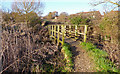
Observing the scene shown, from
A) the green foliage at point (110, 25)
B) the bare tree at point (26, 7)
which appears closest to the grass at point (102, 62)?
the green foliage at point (110, 25)

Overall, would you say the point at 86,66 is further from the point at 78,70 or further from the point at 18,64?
the point at 18,64

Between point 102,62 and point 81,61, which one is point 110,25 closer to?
point 102,62

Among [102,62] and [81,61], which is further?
[81,61]

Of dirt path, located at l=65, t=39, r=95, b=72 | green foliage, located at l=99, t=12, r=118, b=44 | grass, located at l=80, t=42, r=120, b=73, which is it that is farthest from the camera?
green foliage, located at l=99, t=12, r=118, b=44

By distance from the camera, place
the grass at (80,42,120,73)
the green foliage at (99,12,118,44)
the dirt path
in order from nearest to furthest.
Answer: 1. the grass at (80,42,120,73)
2. the dirt path
3. the green foliage at (99,12,118,44)

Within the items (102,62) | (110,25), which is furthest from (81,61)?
(110,25)

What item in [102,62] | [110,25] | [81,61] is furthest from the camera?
[110,25]

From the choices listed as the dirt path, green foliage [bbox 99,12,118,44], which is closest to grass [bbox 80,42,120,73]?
the dirt path

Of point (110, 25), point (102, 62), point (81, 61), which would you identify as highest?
point (110, 25)

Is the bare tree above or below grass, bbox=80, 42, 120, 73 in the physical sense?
above

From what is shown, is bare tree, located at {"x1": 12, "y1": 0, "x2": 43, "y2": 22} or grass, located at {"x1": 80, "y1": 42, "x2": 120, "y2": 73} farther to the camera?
bare tree, located at {"x1": 12, "y1": 0, "x2": 43, "y2": 22}

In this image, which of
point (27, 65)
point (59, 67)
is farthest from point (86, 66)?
point (27, 65)

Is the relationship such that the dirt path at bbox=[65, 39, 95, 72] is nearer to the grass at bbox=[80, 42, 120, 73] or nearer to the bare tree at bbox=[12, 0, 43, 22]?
the grass at bbox=[80, 42, 120, 73]

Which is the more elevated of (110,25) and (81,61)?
(110,25)
